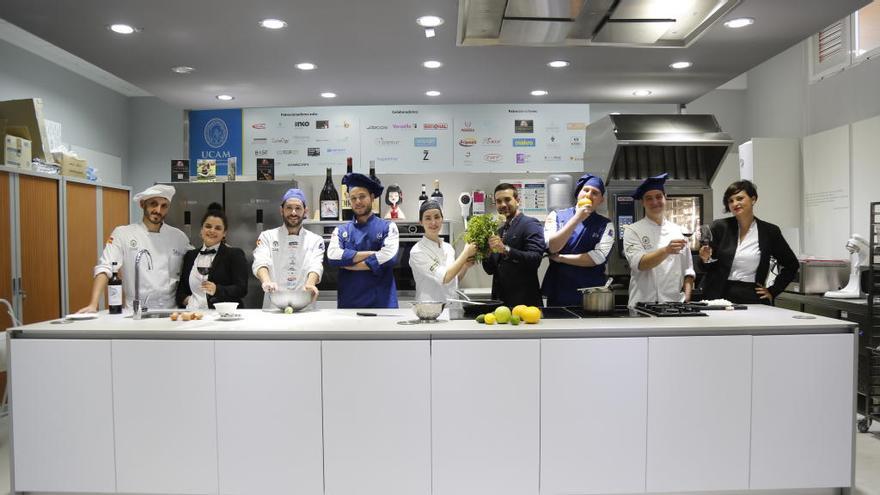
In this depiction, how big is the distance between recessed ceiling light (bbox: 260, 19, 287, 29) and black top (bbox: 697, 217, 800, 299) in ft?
10.3

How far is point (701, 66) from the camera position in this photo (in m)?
4.71

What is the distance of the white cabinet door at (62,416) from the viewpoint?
2.86 m

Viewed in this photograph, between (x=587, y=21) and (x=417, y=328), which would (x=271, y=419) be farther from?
(x=587, y=21)

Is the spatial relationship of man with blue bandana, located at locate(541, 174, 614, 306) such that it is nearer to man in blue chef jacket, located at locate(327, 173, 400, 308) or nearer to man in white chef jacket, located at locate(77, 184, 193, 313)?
man in blue chef jacket, located at locate(327, 173, 400, 308)

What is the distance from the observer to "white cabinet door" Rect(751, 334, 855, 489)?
→ 2.87m

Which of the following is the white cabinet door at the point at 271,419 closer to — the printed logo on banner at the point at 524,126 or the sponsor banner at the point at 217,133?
the sponsor banner at the point at 217,133

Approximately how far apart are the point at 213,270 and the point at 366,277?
966 millimetres

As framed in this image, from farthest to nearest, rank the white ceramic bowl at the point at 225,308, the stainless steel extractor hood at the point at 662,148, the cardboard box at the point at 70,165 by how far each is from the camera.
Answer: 1. the cardboard box at the point at 70,165
2. the stainless steel extractor hood at the point at 662,148
3. the white ceramic bowl at the point at 225,308

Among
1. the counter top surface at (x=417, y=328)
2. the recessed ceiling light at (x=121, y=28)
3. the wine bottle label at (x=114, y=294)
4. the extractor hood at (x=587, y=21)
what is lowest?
the counter top surface at (x=417, y=328)

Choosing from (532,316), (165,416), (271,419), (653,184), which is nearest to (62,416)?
(165,416)

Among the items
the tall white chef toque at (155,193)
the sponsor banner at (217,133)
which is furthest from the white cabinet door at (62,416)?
the sponsor banner at (217,133)

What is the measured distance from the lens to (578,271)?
385 cm

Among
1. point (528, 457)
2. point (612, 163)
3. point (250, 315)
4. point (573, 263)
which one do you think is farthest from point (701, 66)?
point (250, 315)

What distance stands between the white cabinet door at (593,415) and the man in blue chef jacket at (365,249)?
154 centimetres
